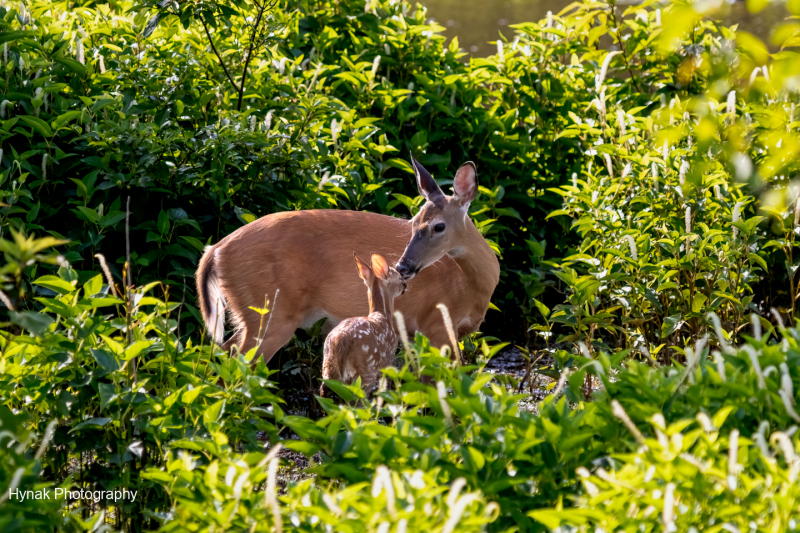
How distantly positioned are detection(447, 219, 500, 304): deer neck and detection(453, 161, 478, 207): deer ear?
0.17m

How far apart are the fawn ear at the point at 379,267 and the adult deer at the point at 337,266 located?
368mm

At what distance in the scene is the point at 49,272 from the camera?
16.3 ft

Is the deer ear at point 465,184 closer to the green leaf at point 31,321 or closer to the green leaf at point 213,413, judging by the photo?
the green leaf at point 213,413

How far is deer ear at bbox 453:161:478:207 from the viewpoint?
5168mm

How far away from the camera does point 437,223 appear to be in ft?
16.8

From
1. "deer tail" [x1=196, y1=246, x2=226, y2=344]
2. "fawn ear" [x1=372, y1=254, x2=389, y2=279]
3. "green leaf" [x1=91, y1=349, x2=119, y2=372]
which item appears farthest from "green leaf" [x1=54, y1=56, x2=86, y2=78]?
"green leaf" [x1=91, y1=349, x2=119, y2=372]

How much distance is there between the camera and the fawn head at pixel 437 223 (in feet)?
16.5

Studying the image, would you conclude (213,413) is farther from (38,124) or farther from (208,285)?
(38,124)

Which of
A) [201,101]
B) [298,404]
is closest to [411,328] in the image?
[298,404]

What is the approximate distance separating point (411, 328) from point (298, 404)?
33.5 inches

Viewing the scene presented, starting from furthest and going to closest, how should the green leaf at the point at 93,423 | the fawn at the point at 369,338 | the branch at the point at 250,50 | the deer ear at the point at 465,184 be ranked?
the branch at the point at 250,50, the deer ear at the point at 465,184, the fawn at the point at 369,338, the green leaf at the point at 93,423

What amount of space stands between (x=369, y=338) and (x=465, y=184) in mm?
1340

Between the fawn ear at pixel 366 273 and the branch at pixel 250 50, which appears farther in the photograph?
the branch at pixel 250 50

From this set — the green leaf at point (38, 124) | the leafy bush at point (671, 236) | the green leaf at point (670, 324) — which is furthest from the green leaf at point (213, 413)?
the green leaf at point (670, 324)
